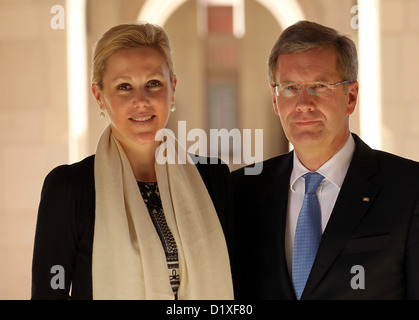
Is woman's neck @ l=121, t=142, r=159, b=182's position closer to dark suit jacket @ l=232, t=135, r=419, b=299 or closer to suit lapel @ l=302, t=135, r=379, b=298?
dark suit jacket @ l=232, t=135, r=419, b=299

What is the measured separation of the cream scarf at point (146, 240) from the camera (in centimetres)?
238

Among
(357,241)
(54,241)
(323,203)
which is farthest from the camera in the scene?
(323,203)

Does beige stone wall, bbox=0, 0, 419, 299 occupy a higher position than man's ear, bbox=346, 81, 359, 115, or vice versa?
beige stone wall, bbox=0, 0, 419, 299

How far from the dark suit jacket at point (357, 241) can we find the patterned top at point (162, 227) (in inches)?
13.2

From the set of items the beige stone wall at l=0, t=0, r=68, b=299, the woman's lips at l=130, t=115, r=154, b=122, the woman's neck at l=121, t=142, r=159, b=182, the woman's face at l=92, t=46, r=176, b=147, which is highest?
the beige stone wall at l=0, t=0, r=68, b=299

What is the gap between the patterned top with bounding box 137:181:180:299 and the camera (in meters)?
2.46

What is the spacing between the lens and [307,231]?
253cm

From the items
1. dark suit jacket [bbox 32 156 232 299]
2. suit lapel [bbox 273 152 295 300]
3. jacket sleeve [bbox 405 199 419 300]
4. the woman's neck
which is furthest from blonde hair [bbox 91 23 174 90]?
jacket sleeve [bbox 405 199 419 300]

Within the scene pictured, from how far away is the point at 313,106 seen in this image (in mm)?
2635

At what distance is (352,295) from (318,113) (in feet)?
2.36

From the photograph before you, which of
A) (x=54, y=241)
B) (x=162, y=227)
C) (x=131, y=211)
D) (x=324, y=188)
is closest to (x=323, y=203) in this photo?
(x=324, y=188)

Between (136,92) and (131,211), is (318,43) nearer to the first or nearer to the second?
(136,92)

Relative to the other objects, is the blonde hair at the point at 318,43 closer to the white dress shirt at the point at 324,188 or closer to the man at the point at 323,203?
the man at the point at 323,203

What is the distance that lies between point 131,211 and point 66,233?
274 mm
